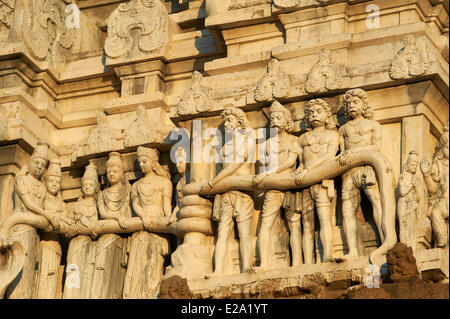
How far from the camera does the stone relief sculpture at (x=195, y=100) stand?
1070 inches

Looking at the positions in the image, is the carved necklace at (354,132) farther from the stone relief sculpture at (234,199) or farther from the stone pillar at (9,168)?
the stone pillar at (9,168)

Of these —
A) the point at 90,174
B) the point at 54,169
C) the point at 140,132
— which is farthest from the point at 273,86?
the point at 54,169

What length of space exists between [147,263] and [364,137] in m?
4.29

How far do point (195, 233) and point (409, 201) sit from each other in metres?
3.56

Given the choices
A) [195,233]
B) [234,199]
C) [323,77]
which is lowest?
[195,233]

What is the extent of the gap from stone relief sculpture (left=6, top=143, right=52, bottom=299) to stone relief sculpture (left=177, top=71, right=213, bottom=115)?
109 inches

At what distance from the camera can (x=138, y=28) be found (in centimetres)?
2950

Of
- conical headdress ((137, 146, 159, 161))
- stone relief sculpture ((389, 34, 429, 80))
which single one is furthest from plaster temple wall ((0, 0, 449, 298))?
conical headdress ((137, 146, 159, 161))

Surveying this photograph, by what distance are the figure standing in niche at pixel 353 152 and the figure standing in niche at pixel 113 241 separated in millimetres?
4176

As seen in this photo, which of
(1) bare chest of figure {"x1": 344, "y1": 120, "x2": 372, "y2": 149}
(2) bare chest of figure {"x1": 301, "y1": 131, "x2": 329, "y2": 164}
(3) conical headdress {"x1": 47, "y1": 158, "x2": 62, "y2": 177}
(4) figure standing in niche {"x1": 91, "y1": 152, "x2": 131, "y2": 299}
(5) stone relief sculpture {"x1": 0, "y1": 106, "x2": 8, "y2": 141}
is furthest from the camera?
(5) stone relief sculpture {"x1": 0, "y1": 106, "x2": 8, "y2": 141}

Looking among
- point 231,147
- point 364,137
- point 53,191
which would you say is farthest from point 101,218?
point 364,137

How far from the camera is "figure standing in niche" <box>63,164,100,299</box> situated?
27.7 metres

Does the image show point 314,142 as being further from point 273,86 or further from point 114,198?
Result: point 114,198

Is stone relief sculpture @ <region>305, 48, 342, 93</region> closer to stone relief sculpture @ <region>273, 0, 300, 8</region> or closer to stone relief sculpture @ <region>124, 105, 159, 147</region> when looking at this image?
stone relief sculpture @ <region>273, 0, 300, 8</region>
